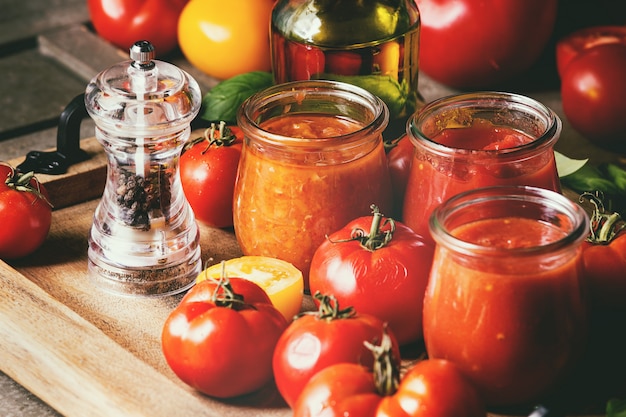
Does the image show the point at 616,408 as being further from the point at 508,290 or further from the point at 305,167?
the point at 305,167

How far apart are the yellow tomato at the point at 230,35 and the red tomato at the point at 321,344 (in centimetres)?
97

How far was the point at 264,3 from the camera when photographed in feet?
6.43

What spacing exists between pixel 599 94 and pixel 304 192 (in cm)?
77

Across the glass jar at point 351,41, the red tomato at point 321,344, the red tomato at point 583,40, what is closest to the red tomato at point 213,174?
the glass jar at point 351,41

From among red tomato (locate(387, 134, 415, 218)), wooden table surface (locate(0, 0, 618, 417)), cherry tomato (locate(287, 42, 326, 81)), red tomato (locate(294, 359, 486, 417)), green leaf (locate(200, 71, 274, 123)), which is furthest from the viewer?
wooden table surface (locate(0, 0, 618, 417))

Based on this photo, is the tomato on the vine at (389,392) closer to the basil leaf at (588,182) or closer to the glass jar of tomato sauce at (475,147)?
the glass jar of tomato sauce at (475,147)

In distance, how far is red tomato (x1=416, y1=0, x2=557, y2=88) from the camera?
189cm

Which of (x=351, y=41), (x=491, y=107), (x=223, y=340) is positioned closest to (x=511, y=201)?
(x=491, y=107)

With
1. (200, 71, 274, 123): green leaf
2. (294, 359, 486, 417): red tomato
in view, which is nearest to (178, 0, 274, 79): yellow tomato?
(200, 71, 274, 123): green leaf

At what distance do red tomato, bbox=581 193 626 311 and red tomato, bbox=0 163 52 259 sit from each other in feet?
2.43

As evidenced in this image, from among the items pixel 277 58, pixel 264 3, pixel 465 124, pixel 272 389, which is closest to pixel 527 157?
pixel 465 124

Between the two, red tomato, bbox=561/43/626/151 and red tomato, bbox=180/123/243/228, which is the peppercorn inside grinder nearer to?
red tomato, bbox=180/123/243/228

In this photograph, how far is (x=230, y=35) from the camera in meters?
1.93

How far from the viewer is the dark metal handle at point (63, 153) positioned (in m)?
1.55
